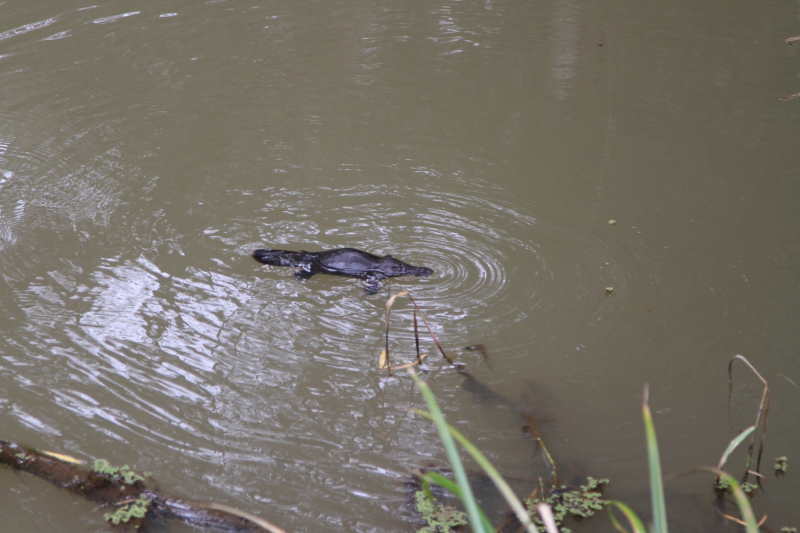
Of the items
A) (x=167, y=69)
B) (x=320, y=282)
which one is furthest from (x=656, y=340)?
(x=167, y=69)

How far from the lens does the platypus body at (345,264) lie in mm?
3506

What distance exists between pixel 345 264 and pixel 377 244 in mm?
476

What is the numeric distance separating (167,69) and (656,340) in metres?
5.05

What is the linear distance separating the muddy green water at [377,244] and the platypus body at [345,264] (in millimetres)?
82

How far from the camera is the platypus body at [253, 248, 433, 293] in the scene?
3.51m

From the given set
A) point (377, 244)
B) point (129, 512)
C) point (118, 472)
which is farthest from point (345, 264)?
point (129, 512)

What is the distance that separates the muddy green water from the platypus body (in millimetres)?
82

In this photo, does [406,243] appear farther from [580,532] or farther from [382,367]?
[580,532]

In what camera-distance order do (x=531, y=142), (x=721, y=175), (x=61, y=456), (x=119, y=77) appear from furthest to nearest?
(x=119, y=77), (x=531, y=142), (x=721, y=175), (x=61, y=456)

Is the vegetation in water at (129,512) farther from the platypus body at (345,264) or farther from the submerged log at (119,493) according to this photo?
the platypus body at (345,264)

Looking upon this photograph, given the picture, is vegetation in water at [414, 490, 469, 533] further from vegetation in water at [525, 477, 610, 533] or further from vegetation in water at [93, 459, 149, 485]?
vegetation in water at [93, 459, 149, 485]

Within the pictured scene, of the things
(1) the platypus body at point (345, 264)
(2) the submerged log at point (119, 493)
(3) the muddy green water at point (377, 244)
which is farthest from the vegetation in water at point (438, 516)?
(1) the platypus body at point (345, 264)

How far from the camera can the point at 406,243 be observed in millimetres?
3957

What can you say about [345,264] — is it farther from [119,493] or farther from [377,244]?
[119,493]
